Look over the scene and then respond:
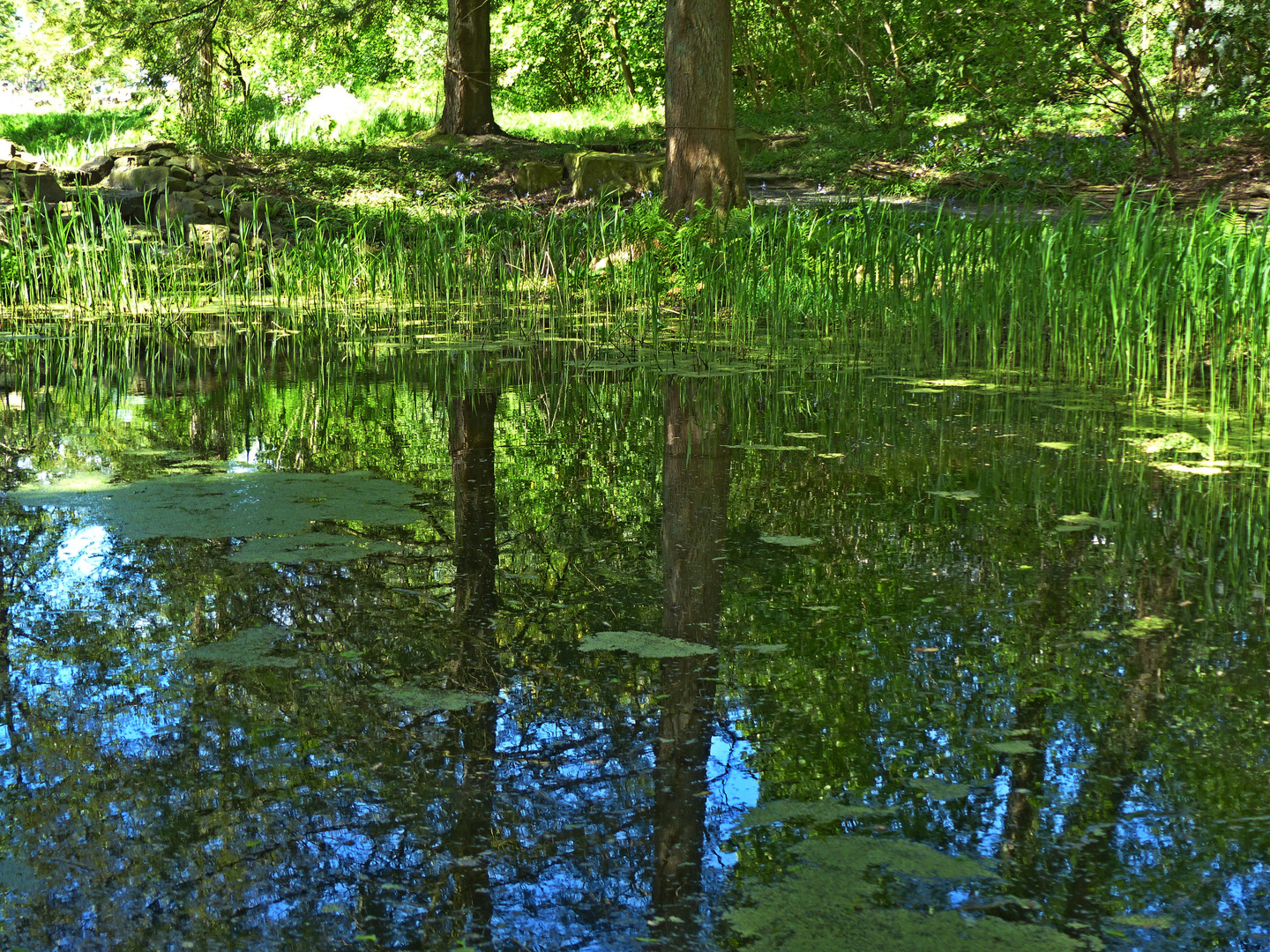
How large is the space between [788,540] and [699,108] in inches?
249

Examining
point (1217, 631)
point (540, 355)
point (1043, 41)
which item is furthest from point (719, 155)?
point (1217, 631)

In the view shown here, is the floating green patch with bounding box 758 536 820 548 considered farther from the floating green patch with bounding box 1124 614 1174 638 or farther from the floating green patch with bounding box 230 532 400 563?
the floating green patch with bounding box 230 532 400 563

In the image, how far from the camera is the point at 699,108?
29.1ft

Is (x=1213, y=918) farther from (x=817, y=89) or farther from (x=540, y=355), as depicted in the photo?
(x=817, y=89)

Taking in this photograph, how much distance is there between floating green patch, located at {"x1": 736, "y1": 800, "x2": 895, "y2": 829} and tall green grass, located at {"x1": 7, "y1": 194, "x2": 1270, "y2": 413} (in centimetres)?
332

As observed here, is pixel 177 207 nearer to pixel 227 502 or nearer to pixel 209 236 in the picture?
pixel 209 236

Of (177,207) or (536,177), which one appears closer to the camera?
Result: (177,207)

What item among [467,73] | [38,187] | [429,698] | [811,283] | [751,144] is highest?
[467,73]

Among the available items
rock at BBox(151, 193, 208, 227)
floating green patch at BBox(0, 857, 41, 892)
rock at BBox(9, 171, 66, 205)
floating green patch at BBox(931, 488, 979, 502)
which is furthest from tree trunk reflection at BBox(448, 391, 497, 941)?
rock at BBox(9, 171, 66, 205)

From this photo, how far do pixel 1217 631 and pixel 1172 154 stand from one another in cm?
962

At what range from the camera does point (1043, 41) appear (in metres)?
11.6

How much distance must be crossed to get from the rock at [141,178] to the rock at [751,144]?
6596mm

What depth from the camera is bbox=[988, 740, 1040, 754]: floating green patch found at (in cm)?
208

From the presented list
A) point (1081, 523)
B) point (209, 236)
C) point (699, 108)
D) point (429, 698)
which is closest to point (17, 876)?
point (429, 698)
